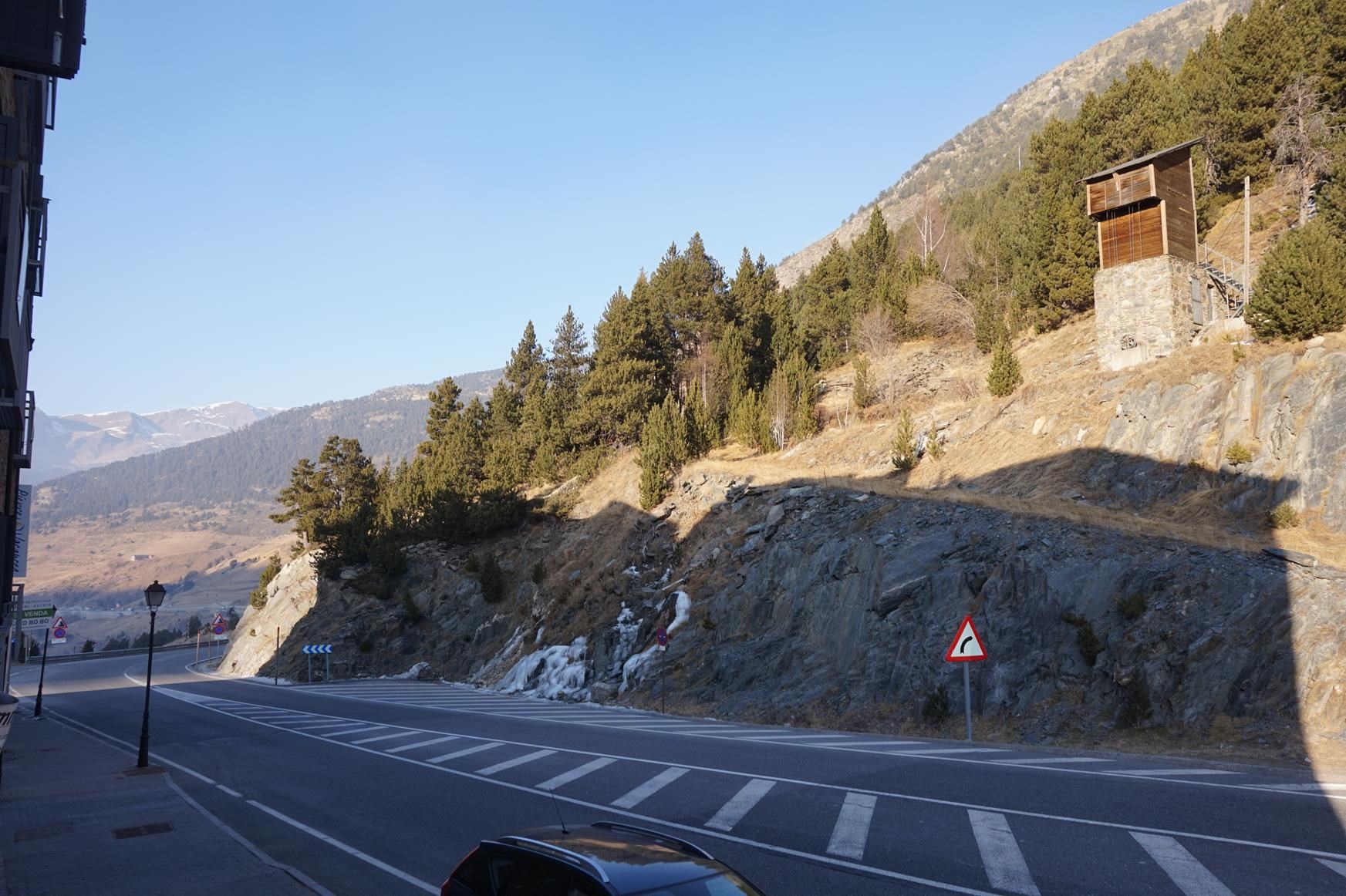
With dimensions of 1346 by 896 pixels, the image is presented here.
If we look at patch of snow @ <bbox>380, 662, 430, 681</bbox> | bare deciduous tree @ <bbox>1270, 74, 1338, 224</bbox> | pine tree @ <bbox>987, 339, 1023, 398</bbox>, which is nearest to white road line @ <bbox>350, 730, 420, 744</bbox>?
patch of snow @ <bbox>380, 662, 430, 681</bbox>

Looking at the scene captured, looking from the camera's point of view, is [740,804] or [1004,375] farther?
[1004,375]

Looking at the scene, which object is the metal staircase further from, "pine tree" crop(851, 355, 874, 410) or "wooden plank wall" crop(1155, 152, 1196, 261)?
"pine tree" crop(851, 355, 874, 410)

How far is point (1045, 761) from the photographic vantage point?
49.4 ft

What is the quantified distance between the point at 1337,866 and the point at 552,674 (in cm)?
3166

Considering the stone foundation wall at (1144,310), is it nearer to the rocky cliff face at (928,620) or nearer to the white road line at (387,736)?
the rocky cliff face at (928,620)

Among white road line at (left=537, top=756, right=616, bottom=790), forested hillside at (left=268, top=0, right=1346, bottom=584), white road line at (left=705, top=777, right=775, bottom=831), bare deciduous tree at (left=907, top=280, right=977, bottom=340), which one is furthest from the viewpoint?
bare deciduous tree at (left=907, top=280, right=977, bottom=340)

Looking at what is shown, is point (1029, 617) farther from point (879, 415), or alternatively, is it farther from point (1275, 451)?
point (879, 415)

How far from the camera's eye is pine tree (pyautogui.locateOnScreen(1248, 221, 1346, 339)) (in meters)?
26.4

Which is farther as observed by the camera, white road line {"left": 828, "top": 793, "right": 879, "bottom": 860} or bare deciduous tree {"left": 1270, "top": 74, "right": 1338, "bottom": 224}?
bare deciduous tree {"left": 1270, "top": 74, "right": 1338, "bottom": 224}

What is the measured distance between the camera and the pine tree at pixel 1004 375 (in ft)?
130

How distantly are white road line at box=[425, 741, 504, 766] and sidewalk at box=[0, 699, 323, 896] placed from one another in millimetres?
4761

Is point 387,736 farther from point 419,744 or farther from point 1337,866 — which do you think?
point 1337,866

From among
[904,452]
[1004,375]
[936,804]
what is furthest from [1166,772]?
[1004,375]

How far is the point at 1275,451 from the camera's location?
81.5 ft
